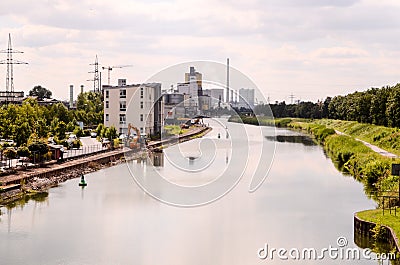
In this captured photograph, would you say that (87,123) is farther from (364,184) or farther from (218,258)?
(218,258)

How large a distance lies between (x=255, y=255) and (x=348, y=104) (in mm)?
24893

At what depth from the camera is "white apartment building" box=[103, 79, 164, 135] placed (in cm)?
2228

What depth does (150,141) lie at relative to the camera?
22719 mm

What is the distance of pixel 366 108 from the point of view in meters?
26.1

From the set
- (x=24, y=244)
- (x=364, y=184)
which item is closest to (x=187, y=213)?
(x=24, y=244)

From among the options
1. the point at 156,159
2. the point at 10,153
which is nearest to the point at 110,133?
the point at 156,159

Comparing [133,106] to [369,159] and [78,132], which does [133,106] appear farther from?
[369,159]

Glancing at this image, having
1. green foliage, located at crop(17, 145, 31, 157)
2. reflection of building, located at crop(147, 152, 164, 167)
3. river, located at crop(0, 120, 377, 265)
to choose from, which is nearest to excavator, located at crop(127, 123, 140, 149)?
reflection of building, located at crop(147, 152, 164, 167)

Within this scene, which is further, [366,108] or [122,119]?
[366,108]

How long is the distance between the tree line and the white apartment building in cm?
554

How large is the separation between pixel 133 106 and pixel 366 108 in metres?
10.3

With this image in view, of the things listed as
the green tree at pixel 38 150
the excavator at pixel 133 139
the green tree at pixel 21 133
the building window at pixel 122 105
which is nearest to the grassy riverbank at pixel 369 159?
the excavator at pixel 133 139

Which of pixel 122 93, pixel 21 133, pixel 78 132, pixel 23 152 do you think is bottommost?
pixel 23 152

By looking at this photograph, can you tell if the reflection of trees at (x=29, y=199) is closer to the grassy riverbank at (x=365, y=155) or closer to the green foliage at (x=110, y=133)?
the grassy riverbank at (x=365, y=155)
